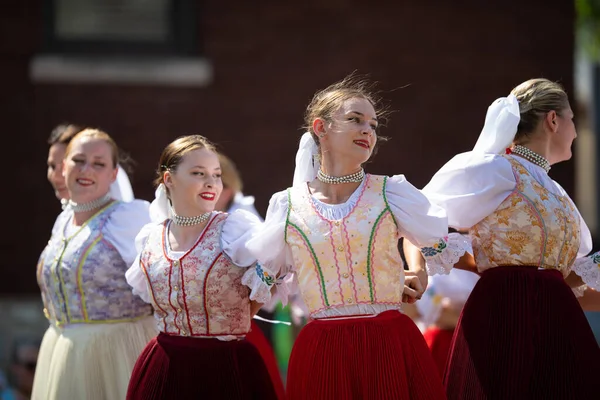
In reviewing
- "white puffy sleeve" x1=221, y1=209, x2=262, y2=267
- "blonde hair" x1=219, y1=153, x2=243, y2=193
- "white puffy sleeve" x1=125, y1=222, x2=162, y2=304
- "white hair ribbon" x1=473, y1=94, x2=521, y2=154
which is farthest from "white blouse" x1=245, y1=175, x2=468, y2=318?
"blonde hair" x1=219, y1=153, x2=243, y2=193

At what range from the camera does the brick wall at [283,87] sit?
7.93 metres

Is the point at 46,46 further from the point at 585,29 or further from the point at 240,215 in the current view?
the point at 585,29

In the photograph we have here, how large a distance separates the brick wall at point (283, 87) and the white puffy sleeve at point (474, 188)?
375 centimetres

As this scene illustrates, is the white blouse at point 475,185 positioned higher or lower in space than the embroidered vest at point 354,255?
higher

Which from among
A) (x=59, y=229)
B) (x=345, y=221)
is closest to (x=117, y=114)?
(x=59, y=229)

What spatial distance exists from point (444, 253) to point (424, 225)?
0.15 metres

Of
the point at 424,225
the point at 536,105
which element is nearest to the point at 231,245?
the point at 424,225

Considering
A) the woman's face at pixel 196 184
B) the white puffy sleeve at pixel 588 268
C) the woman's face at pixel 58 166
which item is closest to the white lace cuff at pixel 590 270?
the white puffy sleeve at pixel 588 268

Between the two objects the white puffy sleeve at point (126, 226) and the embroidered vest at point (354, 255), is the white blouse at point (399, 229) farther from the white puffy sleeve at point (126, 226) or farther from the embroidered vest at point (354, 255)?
the white puffy sleeve at point (126, 226)

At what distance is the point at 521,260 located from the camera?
13.1ft

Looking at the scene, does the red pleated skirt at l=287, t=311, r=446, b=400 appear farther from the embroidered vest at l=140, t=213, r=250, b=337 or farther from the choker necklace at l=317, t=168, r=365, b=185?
the choker necklace at l=317, t=168, r=365, b=185

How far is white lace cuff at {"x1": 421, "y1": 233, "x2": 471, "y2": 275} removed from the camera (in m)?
3.85

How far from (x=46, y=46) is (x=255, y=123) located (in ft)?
5.79

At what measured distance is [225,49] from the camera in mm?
8062
